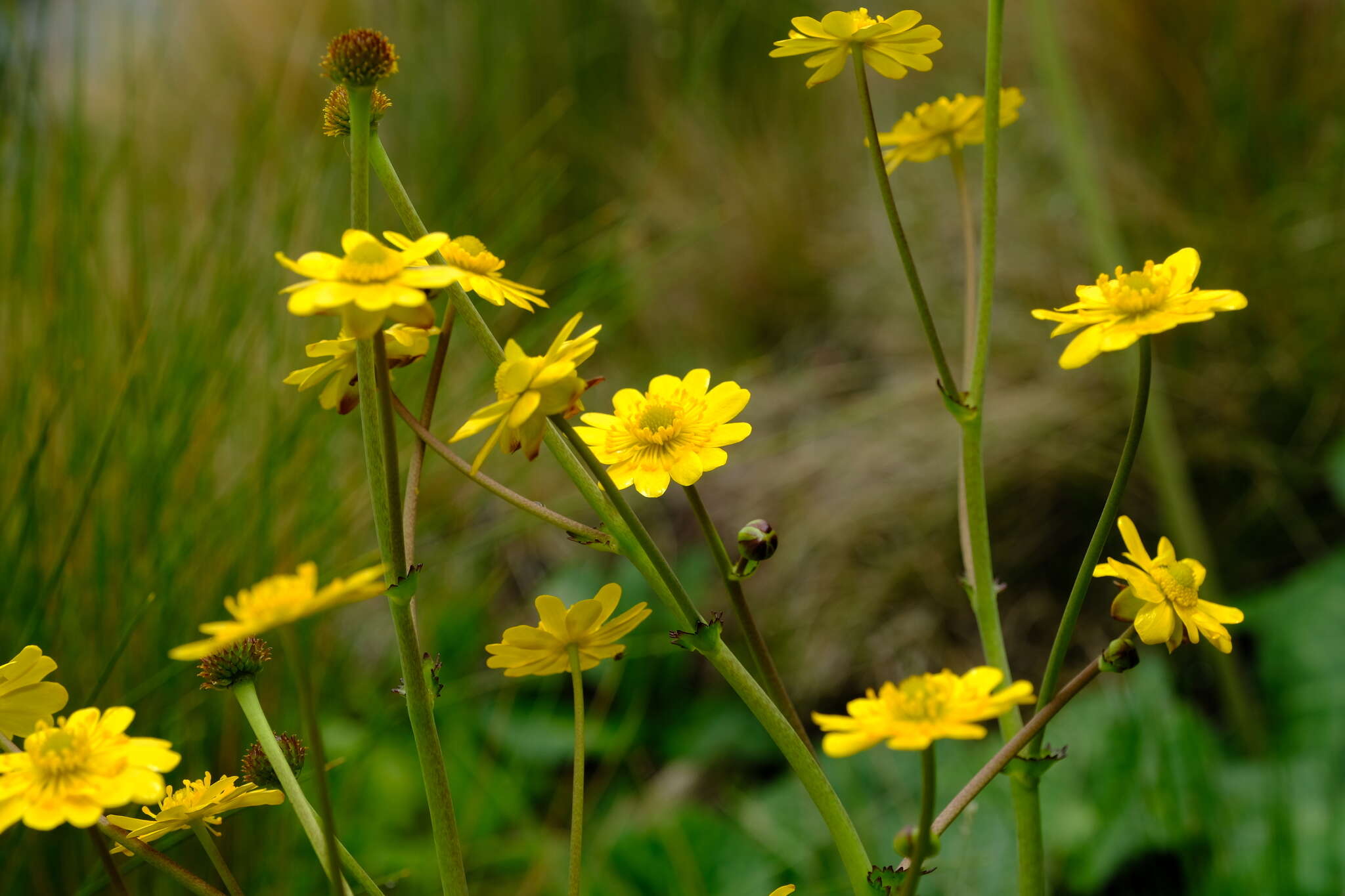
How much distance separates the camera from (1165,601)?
0.39m

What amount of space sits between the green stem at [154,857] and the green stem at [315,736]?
0.05m

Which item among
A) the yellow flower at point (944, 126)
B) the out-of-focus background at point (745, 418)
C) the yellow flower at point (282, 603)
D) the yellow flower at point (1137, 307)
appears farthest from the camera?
the out-of-focus background at point (745, 418)

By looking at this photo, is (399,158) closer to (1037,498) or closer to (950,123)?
(1037,498)

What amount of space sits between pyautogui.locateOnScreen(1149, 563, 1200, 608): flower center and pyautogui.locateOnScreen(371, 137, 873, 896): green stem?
0.14 m

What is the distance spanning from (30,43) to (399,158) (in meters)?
1.17

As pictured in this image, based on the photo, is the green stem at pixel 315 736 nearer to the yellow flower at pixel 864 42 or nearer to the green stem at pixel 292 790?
the green stem at pixel 292 790

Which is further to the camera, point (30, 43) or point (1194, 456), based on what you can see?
point (1194, 456)

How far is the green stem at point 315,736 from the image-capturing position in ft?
0.90

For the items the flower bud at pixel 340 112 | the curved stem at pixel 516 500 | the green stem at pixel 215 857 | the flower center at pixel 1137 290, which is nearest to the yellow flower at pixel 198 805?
the green stem at pixel 215 857

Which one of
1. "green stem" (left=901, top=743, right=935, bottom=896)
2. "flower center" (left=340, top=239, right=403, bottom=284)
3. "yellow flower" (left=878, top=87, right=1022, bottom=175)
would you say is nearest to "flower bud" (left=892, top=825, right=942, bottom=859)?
"green stem" (left=901, top=743, right=935, bottom=896)

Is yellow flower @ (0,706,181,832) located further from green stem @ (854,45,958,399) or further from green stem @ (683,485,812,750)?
green stem @ (854,45,958,399)

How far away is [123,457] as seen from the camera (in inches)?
42.4

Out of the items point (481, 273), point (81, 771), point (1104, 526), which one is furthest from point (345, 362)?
point (1104, 526)

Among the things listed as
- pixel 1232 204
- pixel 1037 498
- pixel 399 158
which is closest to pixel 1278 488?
pixel 1037 498
